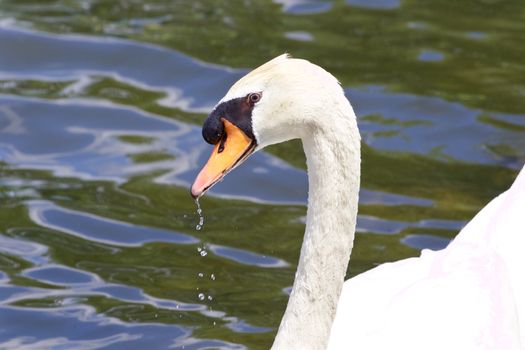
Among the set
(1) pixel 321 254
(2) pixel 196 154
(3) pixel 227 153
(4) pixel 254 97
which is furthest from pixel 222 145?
(2) pixel 196 154

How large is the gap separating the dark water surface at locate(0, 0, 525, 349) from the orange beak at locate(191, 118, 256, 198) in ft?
5.41

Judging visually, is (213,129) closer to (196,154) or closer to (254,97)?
(254,97)

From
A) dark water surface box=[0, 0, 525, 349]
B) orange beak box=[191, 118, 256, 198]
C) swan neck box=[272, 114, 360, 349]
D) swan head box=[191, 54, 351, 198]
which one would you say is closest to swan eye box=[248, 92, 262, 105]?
swan head box=[191, 54, 351, 198]

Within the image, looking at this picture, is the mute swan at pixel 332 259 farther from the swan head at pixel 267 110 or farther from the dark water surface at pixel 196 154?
the dark water surface at pixel 196 154

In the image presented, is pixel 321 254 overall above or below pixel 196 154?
above

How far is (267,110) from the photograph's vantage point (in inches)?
175

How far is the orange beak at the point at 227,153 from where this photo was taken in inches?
176

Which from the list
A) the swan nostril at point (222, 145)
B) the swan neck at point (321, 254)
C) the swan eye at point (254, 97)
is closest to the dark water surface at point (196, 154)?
the swan neck at point (321, 254)

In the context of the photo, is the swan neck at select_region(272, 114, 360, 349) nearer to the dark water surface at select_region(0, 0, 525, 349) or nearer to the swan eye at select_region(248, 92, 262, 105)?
the swan eye at select_region(248, 92, 262, 105)

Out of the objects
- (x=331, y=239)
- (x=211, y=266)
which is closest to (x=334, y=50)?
(x=211, y=266)

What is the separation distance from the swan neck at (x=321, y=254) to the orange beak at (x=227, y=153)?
0.68ft

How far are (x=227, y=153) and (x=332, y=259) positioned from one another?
509mm

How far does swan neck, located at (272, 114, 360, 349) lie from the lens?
4.49 metres

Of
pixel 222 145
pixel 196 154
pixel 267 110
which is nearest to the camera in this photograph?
pixel 267 110
